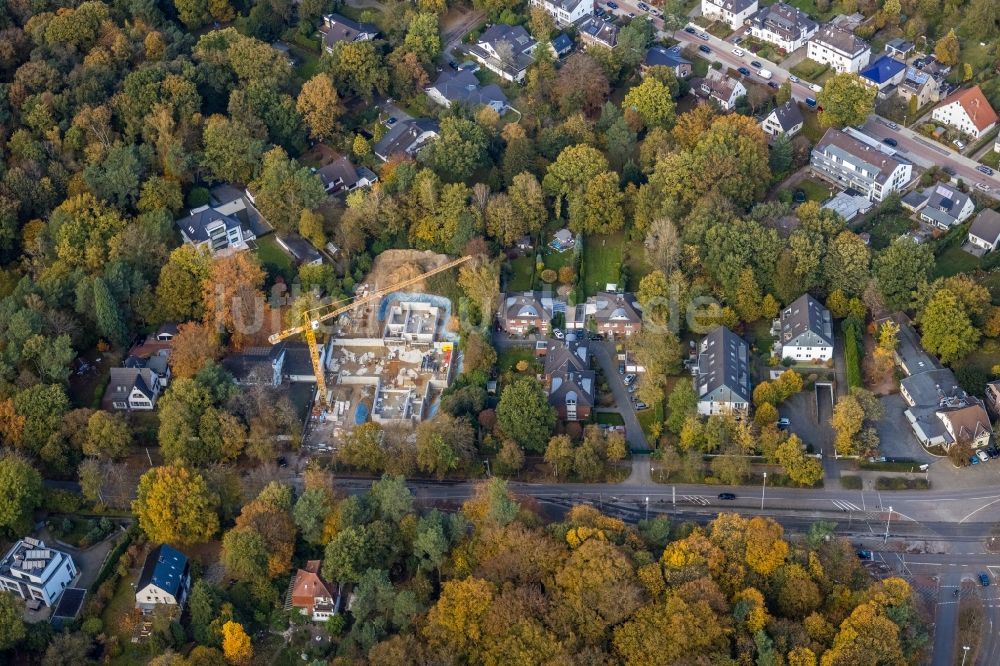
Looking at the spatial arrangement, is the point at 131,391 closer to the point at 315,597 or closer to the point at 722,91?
the point at 315,597

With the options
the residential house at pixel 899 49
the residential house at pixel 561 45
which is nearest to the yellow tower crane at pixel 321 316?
the residential house at pixel 561 45

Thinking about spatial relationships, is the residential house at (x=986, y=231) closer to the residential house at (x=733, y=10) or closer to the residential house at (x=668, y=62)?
the residential house at (x=668, y=62)

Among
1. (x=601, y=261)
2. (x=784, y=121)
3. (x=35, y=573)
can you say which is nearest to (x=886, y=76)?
→ (x=784, y=121)

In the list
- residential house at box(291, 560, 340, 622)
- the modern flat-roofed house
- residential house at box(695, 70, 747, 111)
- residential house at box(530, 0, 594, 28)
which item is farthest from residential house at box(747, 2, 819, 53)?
residential house at box(291, 560, 340, 622)

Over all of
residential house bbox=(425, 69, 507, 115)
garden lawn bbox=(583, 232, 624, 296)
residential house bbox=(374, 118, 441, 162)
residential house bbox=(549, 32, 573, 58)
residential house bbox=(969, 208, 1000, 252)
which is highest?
residential house bbox=(969, 208, 1000, 252)

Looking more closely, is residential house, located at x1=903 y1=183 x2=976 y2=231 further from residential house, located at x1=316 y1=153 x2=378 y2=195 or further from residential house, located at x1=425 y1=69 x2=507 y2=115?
residential house, located at x1=316 y1=153 x2=378 y2=195
